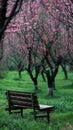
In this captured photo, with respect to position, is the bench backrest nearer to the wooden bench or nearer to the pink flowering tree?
the wooden bench

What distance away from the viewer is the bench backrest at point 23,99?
11634 mm

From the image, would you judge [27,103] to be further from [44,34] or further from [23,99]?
[44,34]

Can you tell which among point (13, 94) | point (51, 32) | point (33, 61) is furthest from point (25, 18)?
point (13, 94)

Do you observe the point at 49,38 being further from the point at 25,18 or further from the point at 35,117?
the point at 35,117

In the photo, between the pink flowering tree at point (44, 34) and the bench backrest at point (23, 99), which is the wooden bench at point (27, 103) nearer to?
the bench backrest at point (23, 99)

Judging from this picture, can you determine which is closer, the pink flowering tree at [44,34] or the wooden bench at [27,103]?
the wooden bench at [27,103]

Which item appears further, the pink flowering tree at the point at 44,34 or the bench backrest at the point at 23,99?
the pink flowering tree at the point at 44,34

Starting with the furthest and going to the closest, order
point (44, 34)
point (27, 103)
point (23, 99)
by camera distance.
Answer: point (44, 34), point (23, 99), point (27, 103)

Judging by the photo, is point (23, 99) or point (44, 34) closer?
point (23, 99)

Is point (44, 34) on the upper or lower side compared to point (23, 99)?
upper

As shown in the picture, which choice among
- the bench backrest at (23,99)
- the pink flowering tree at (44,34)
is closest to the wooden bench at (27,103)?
the bench backrest at (23,99)

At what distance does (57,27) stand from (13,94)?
10110mm

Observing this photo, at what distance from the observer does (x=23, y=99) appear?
39.9 ft

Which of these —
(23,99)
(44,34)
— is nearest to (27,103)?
(23,99)
